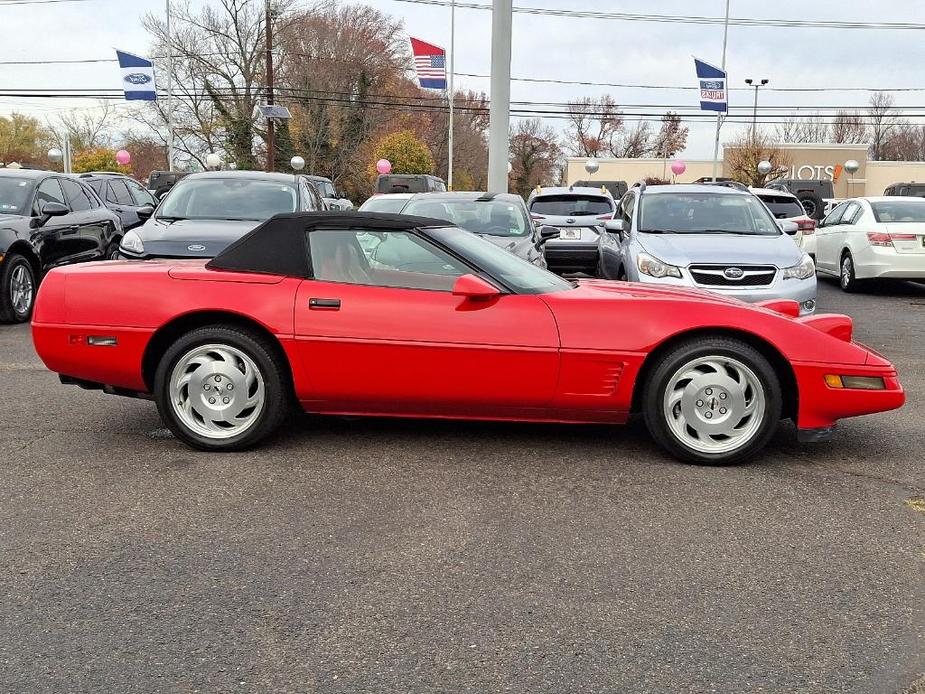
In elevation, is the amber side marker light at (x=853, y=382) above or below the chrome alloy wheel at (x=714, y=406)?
above

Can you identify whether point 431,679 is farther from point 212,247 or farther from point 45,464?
point 212,247

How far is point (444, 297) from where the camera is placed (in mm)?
4910

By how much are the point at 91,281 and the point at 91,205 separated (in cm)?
773

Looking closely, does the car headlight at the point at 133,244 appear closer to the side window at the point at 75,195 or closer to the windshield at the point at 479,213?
the side window at the point at 75,195

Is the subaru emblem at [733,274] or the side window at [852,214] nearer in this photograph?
the subaru emblem at [733,274]

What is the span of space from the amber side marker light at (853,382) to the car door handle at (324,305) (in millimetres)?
2545

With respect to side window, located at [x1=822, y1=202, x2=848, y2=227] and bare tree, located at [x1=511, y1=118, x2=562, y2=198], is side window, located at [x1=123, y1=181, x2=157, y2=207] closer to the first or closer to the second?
side window, located at [x1=822, y1=202, x2=848, y2=227]

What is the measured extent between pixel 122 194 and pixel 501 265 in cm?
1425

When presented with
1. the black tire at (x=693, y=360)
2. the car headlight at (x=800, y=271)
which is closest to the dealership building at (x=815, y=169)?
the car headlight at (x=800, y=271)

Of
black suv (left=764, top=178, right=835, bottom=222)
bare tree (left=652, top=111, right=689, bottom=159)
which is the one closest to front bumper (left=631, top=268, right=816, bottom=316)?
black suv (left=764, top=178, right=835, bottom=222)

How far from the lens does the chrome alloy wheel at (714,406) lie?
4793mm

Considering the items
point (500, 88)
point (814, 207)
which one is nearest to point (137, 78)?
point (500, 88)

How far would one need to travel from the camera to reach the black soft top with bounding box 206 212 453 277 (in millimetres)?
5090

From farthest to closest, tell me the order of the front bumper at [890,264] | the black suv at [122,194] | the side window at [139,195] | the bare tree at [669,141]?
the bare tree at [669,141] → the side window at [139,195] → the black suv at [122,194] → the front bumper at [890,264]
